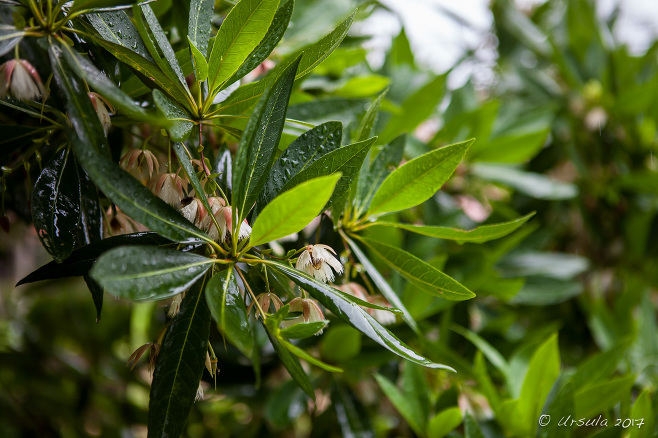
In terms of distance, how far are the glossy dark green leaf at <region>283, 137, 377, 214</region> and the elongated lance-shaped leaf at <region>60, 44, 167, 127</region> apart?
209 mm

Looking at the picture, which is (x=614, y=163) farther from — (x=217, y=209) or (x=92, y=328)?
(x=92, y=328)

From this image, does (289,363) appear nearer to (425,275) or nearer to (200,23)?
(425,275)

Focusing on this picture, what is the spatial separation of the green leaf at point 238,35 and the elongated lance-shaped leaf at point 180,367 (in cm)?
30

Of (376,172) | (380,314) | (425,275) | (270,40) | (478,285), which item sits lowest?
(478,285)

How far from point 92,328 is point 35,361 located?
0.87 feet

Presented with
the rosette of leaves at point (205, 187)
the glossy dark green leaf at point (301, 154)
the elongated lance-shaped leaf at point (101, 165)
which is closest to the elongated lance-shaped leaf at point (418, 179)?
the rosette of leaves at point (205, 187)

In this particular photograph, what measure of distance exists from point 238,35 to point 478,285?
0.85 meters

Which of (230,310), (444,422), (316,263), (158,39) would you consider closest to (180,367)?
(230,310)

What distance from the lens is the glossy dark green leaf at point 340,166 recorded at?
65 centimetres

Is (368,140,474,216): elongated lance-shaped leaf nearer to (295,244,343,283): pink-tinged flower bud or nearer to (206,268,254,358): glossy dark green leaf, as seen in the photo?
(295,244,343,283): pink-tinged flower bud

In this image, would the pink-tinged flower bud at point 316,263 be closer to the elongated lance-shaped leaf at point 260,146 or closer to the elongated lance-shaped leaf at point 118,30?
the elongated lance-shaped leaf at point 260,146

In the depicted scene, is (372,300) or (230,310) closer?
(230,310)

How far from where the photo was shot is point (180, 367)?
1.98ft

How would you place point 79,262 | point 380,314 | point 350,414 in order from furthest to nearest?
1. point 350,414
2. point 380,314
3. point 79,262
